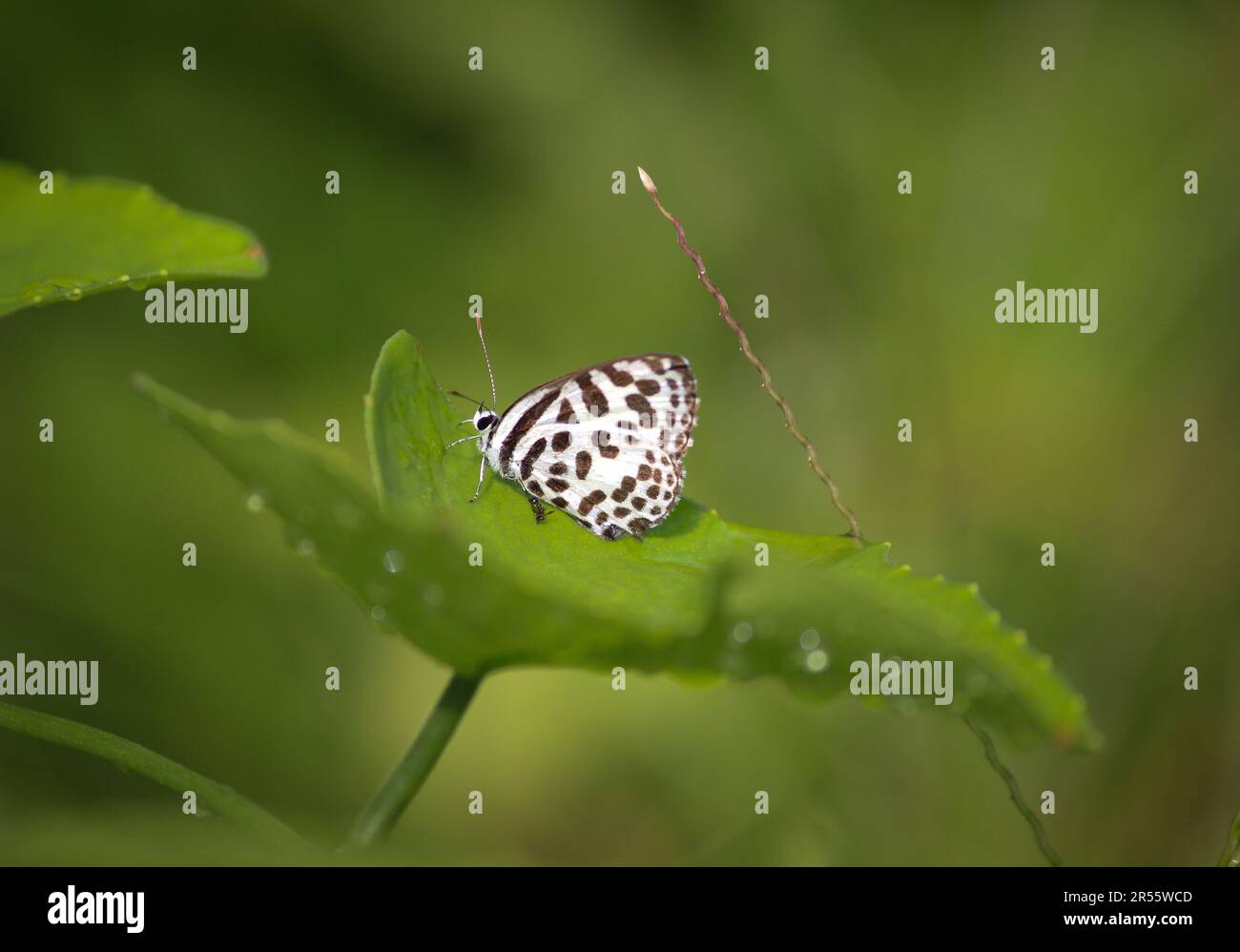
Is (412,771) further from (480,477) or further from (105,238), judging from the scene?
(105,238)

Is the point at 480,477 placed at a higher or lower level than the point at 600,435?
lower

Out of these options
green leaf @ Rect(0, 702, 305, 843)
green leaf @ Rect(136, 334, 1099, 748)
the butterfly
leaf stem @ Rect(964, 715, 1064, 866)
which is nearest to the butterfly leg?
the butterfly

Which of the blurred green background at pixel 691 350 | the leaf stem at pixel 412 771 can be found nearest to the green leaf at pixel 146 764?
the leaf stem at pixel 412 771

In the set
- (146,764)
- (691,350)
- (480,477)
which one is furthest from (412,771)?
(691,350)

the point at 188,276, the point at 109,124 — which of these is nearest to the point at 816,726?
the point at 188,276

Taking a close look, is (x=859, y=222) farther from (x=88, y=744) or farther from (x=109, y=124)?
(x=88, y=744)

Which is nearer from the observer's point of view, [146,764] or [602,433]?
[146,764]
